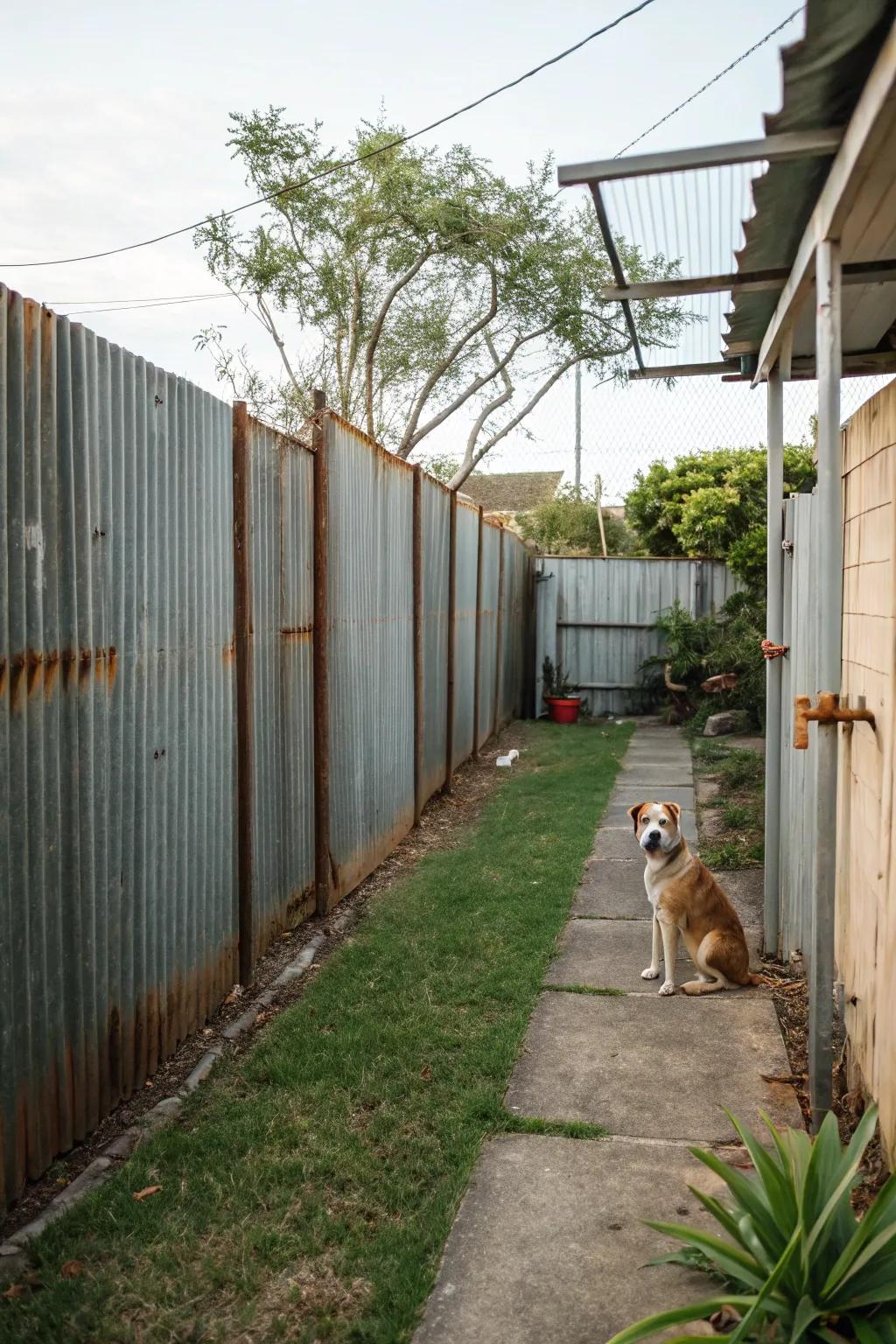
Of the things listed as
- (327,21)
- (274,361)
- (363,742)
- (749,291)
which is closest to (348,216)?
(274,361)

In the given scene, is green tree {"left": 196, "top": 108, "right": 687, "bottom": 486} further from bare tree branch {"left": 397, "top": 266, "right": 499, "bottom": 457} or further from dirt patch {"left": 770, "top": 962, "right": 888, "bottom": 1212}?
dirt patch {"left": 770, "top": 962, "right": 888, "bottom": 1212}

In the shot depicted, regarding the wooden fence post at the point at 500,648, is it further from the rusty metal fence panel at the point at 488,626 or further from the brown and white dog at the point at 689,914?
the brown and white dog at the point at 689,914

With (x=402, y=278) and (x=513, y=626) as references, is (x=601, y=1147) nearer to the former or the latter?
(x=513, y=626)

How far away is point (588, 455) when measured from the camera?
2861cm

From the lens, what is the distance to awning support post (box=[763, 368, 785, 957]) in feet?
15.2

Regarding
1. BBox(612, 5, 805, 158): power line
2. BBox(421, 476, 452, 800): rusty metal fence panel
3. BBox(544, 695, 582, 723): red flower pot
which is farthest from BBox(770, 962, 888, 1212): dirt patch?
BBox(544, 695, 582, 723): red flower pot

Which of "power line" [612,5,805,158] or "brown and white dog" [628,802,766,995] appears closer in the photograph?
"brown and white dog" [628,802,766,995]

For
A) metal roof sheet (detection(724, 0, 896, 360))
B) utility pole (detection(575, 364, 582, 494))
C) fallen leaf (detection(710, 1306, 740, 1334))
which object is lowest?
fallen leaf (detection(710, 1306, 740, 1334))

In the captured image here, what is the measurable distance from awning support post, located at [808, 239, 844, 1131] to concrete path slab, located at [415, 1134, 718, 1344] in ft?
1.64

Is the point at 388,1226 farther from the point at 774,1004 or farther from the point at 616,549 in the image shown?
the point at 616,549

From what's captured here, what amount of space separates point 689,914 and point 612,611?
10710mm

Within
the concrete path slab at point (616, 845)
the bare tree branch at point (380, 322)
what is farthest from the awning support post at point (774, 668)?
the bare tree branch at point (380, 322)

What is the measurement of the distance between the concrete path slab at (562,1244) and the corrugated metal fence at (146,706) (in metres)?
1.28

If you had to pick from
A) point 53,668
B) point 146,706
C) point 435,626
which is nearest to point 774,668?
point 146,706
